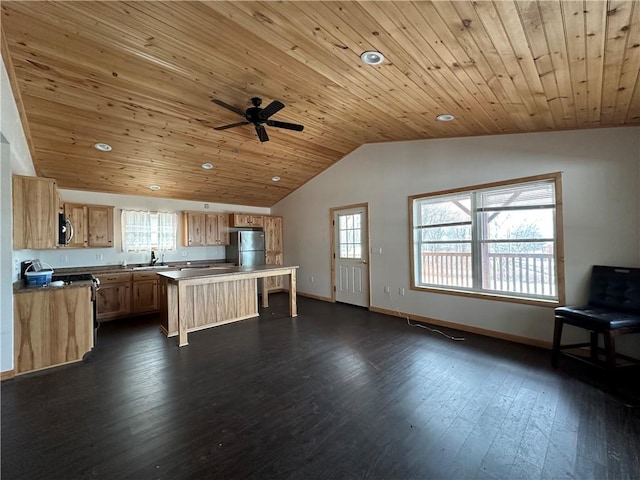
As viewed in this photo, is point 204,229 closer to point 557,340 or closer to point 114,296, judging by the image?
point 114,296

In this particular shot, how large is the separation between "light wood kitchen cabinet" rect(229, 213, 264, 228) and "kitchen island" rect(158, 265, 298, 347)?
86.4 inches

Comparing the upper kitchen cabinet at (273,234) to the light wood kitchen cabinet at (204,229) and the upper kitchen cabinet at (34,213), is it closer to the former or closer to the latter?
the light wood kitchen cabinet at (204,229)

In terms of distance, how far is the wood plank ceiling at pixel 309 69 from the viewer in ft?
5.48

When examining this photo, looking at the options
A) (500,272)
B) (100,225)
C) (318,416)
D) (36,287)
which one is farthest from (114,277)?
(500,272)

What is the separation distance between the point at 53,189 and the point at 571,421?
17.3 feet

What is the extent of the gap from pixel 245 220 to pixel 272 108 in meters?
4.21

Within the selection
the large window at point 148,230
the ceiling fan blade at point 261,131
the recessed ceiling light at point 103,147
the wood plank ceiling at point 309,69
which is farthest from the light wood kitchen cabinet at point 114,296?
the ceiling fan blade at point 261,131

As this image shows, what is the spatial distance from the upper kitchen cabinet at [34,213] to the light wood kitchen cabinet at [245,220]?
11.9 feet

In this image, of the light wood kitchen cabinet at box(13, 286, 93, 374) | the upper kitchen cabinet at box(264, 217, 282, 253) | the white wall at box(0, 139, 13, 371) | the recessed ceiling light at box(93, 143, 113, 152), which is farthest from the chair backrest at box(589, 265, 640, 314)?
the recessed ceiling light at box(93, 143, 113, 152)

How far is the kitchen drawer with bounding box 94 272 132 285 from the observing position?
463cm

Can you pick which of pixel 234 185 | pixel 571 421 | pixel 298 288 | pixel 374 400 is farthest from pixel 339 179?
pixel 571 421

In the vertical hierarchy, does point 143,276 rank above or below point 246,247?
below

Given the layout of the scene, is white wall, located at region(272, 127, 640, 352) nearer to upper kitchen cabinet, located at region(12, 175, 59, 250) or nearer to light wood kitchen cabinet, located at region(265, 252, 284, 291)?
light wood kitchen cabinet, located at region(265, 252, 284, 291)

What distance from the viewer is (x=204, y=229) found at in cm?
622
